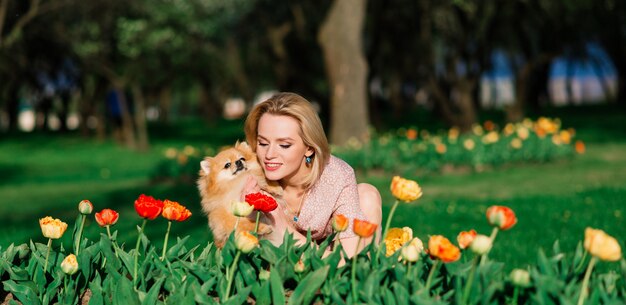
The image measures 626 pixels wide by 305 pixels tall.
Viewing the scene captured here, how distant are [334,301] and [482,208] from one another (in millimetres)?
6141

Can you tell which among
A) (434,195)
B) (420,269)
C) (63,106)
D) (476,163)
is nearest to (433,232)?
(434,195)

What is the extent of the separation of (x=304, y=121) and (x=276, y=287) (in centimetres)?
111

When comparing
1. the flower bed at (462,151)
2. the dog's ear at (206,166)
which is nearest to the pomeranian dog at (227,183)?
the dog's ear at (206,166)

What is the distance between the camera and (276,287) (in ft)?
9.62

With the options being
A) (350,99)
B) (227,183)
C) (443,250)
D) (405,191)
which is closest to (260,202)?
(405,191)

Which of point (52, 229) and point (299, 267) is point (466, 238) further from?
point (52, 229)

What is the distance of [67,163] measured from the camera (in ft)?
69.8

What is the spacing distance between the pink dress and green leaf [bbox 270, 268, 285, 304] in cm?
97

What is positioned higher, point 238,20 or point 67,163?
point 238,20

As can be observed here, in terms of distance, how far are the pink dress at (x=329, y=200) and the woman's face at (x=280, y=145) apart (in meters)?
0.21

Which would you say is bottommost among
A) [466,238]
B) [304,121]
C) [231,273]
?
[231,273]

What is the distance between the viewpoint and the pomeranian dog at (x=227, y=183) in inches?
154

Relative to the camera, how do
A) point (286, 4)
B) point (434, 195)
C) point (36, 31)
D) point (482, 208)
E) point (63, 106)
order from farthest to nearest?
point (63, 106) < point (286, 4) < point (36, 31) < point (434, 195) < point (482, 208)

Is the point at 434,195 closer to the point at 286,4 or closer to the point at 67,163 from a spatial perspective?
the point at 67,163
